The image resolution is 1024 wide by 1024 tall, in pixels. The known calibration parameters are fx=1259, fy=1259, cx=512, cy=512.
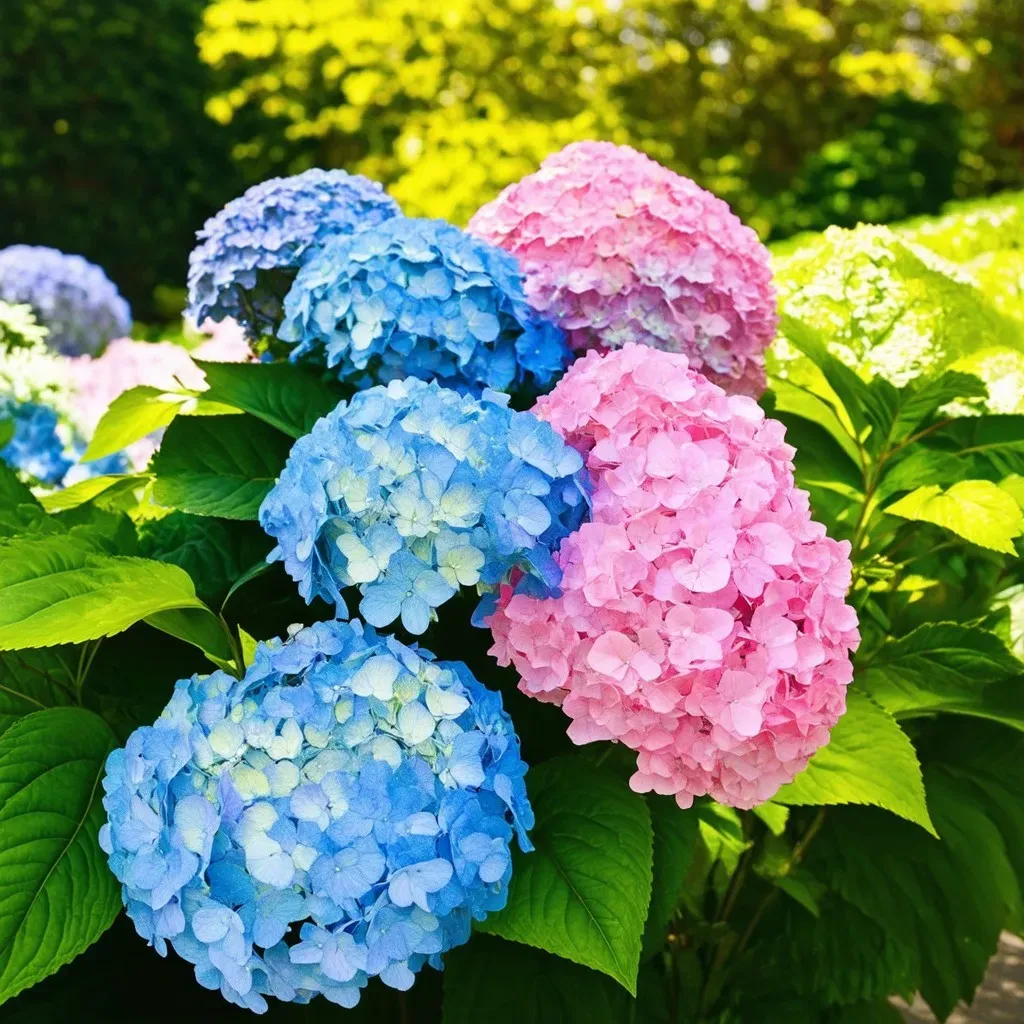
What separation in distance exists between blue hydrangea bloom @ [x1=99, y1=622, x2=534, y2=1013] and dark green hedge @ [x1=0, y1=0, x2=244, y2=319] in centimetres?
920

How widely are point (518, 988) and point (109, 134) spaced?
941cm

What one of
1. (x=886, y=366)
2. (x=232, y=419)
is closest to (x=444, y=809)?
(x=232, y=419)

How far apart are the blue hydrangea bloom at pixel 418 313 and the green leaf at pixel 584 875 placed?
464 mm

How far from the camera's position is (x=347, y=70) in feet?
35.9

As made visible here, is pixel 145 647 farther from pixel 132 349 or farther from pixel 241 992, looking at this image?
pixel 132 349

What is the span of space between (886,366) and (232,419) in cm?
86

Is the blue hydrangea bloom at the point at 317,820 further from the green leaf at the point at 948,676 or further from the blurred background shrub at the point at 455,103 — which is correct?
the blurred background shrub at the point at 455,103

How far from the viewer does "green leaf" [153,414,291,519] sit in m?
1.29

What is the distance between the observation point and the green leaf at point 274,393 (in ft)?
4.42

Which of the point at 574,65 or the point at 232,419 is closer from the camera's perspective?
the point at 232,419

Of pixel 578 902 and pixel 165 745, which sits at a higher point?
pixel 165 745

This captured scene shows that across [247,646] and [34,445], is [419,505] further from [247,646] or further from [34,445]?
[34,445]

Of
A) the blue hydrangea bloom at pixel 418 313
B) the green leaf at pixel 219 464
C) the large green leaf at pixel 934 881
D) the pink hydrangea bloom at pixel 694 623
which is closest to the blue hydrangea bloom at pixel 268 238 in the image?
the blue hydrangea bloom at pixel 418 313

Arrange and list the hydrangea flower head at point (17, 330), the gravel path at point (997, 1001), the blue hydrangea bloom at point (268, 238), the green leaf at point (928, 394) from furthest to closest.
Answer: the gravel path at point (997, 1001)
the hydrangea flower head at point (17, 330)
the blue hydrangea bloom at point (268, 238)
the green leaf at point (928, 394)
